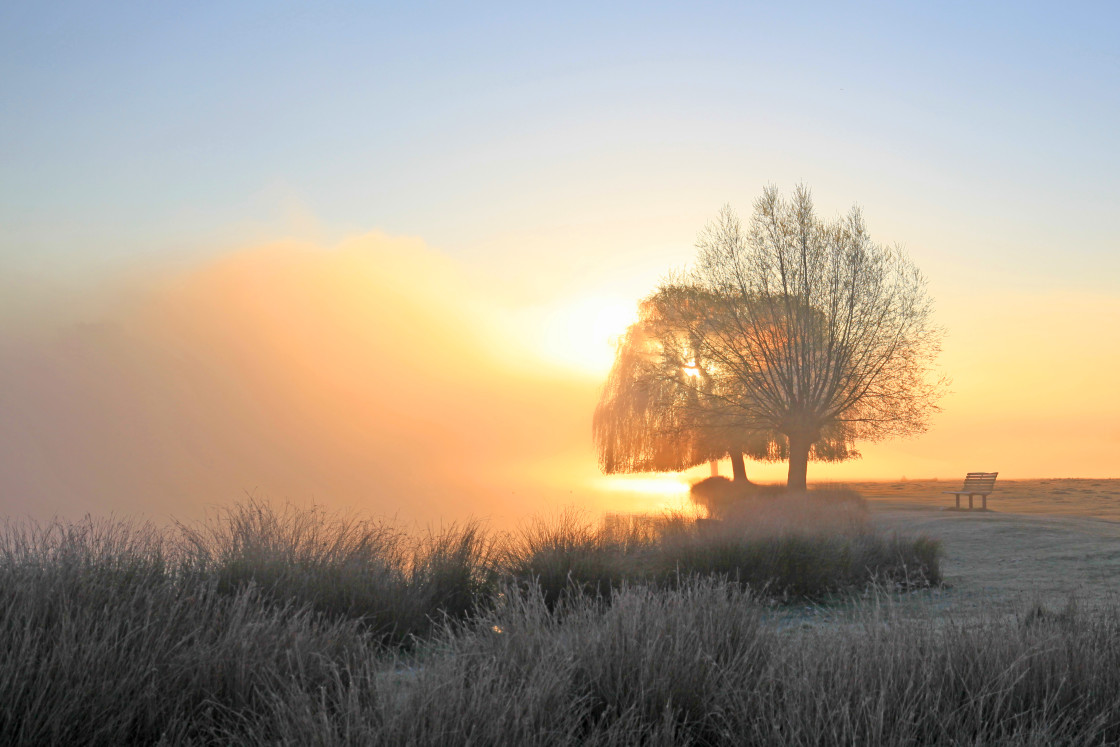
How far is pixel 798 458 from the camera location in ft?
76.9

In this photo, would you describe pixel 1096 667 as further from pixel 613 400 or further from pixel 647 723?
pixel 613 400

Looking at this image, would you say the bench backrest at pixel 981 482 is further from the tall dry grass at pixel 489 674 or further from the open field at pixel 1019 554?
the tall dry grass at pixel 489 674

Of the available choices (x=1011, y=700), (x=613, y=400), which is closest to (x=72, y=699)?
(x=1011, y=700)

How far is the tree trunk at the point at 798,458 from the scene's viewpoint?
23.2 m

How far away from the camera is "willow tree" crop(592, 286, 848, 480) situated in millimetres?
24500

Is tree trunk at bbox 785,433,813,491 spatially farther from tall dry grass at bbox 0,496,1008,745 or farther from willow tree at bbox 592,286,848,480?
tall dry grass at bbox 0,496,1008,745

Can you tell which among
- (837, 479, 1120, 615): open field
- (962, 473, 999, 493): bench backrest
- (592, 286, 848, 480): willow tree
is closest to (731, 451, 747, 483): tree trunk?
(592, 286, 848, 480): willow tree

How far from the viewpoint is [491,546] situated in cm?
920

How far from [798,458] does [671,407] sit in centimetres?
468

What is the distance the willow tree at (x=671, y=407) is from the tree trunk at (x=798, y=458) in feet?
4.59

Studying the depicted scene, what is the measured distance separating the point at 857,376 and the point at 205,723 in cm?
2137

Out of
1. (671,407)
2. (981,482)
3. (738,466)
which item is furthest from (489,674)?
(738,466)

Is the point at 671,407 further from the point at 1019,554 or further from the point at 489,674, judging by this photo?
the point at 489,674

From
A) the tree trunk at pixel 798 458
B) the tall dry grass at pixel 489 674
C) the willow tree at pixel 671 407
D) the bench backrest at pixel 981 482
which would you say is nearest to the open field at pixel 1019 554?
the tall dry grass at pixel 489 674
